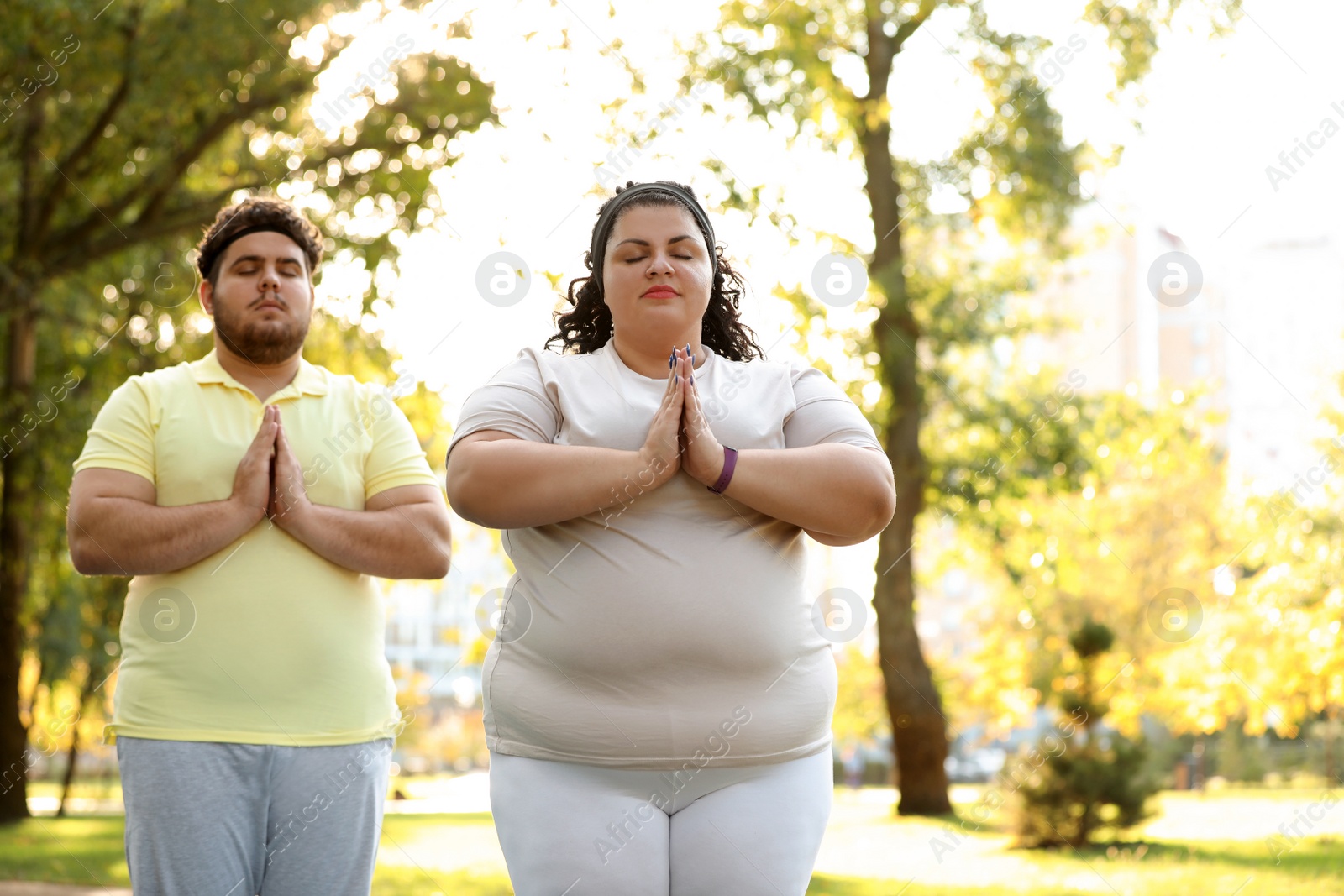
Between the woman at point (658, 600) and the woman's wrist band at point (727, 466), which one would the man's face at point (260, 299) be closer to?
the woman at point (658, 600)

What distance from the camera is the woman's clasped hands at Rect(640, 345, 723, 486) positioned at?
7.28 feet

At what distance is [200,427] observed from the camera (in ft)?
9.89

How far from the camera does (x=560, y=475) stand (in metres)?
2.24

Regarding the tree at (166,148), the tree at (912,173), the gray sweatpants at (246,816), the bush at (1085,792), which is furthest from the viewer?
the tree at (912,173)

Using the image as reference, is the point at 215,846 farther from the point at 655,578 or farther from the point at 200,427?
the point at 655,578

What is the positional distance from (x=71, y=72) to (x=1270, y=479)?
16.4 m

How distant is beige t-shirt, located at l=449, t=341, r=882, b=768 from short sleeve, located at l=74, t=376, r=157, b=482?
102 cm

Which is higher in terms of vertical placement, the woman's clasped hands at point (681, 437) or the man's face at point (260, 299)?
the man's face at point (260, 299)

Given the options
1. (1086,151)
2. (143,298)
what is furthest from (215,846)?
(1086,151)

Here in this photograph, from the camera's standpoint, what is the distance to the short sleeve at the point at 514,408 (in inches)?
93.2

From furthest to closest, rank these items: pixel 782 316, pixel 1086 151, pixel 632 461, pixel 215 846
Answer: pixel 1086 151 < pixel 782 316 < pixel 215 846 < pixel 632 461

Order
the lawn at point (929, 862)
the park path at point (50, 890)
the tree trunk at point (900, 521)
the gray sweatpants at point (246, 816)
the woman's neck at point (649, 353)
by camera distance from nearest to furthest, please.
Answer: the woman's neck at point (649, 353) → the gray sweatpants at point (246, 816) → the park path at point (50, 890) → the lawn at point (929, 862) → the tree trunk at point (900, 521)

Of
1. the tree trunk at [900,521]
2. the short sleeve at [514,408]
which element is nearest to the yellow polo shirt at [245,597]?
the short sleeve at [514,408]

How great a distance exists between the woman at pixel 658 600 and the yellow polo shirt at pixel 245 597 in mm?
655
